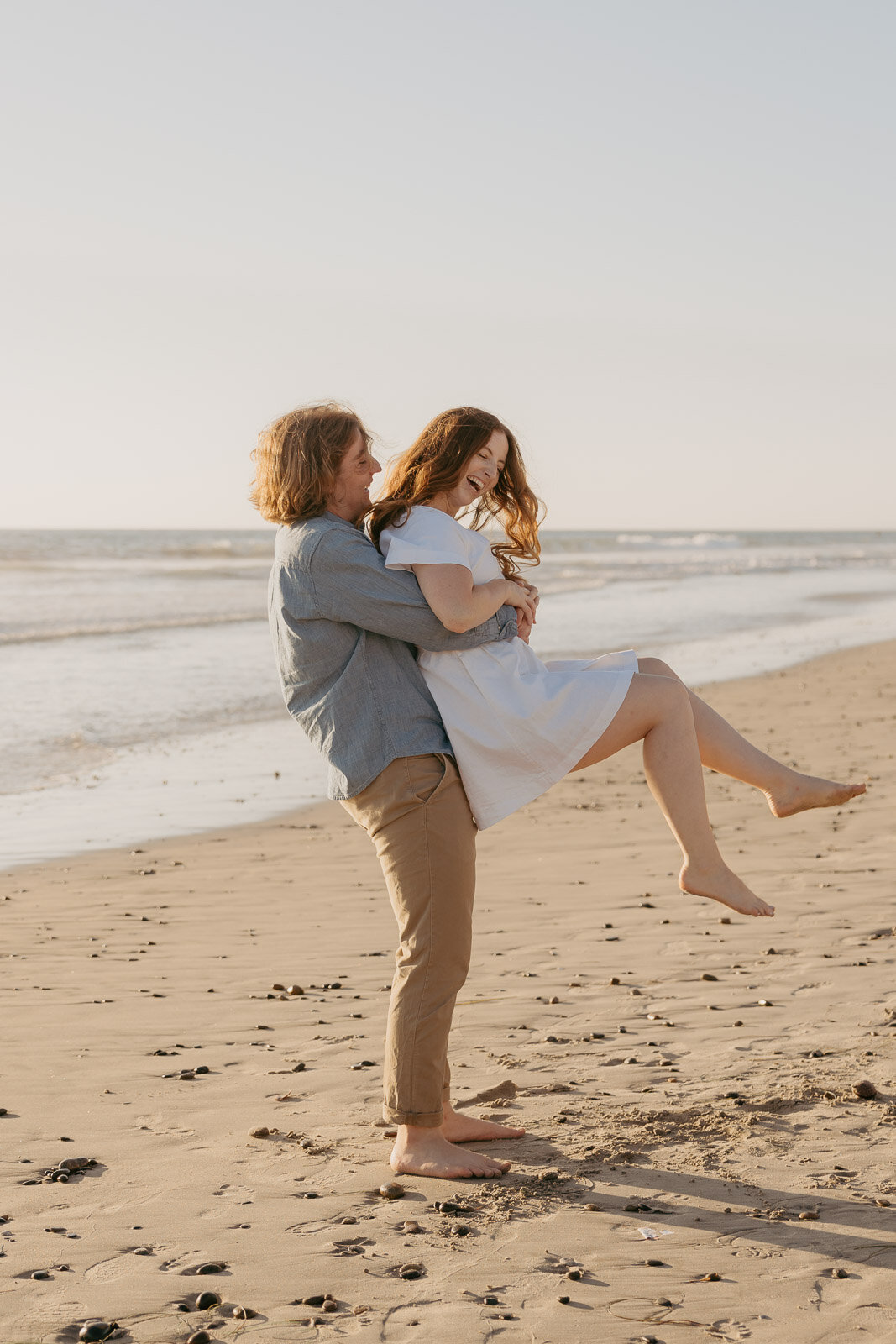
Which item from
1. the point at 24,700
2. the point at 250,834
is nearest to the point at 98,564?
the point at 24,700

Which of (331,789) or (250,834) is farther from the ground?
(331,789)

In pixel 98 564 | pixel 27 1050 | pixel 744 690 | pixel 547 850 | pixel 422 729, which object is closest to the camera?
pixel 422 729

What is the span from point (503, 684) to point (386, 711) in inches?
13.4

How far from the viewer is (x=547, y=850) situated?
8.03 m

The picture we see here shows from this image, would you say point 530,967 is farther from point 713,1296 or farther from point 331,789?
point 713,1296

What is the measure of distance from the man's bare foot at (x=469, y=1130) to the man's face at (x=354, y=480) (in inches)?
72.1

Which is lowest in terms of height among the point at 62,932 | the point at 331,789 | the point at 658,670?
the point at 62,932

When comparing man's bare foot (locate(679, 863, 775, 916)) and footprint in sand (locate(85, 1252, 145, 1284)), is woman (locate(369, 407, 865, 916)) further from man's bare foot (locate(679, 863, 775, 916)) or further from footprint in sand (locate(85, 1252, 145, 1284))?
footprint in sand (locate(85, 1252, 145, 1284))

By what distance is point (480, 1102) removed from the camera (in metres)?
4.25

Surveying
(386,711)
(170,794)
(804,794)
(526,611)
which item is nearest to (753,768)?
(804,794)

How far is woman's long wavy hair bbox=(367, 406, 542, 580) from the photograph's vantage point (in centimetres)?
367

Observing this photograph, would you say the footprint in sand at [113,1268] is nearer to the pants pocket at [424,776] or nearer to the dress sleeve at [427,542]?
the pants pocket at [424,776]

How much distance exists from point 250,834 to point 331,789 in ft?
16.1

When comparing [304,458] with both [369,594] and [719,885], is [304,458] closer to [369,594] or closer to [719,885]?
[369,594]
